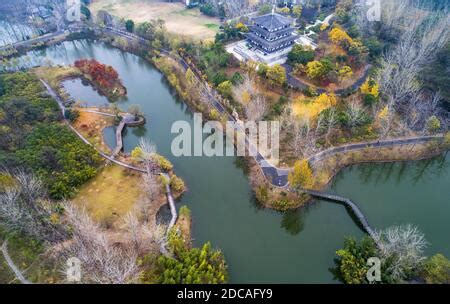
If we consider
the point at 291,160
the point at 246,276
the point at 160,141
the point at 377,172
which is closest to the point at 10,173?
the point at 160,141

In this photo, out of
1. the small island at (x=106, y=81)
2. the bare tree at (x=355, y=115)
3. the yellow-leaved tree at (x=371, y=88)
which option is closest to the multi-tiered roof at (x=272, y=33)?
the yellow-leaved tree at (x=371, y=88)

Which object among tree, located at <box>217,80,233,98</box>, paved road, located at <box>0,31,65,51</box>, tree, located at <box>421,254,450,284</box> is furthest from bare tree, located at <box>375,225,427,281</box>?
paved road, located at <box>0,31,65,51</box>

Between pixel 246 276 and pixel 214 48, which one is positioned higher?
pixel 214 48

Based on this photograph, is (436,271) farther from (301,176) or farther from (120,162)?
(120,162)

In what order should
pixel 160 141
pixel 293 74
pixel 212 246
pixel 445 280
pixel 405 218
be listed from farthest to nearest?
pixel 293 74
pixel 160 141
pixel 405 218
pixel 212 246
pixel 445 280

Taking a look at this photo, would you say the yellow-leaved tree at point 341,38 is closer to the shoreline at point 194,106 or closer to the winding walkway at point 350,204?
the shoreline at point 194,106

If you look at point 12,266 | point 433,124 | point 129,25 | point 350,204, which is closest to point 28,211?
point 12,266

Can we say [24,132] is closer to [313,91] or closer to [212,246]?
[212,246]

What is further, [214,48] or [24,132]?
[214,48]
